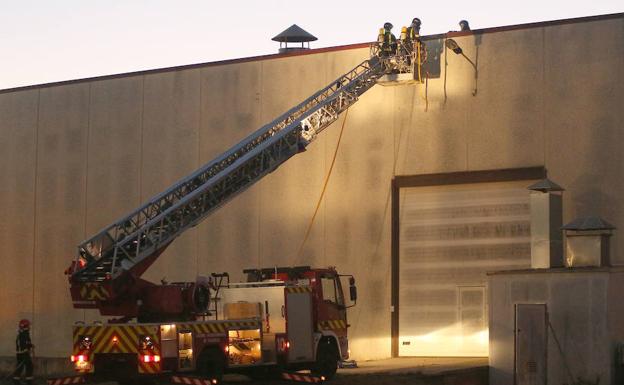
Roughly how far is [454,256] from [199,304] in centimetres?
1135

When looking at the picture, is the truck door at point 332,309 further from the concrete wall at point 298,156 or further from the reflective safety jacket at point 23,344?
the concrete wall at point 298,156

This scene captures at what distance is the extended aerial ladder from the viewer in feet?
70.0

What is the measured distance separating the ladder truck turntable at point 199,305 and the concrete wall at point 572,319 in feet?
11.7

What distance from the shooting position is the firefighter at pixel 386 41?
30.7m

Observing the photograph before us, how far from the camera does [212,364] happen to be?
21.3 meters

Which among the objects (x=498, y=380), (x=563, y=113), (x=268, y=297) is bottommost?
(x=498, y=380)

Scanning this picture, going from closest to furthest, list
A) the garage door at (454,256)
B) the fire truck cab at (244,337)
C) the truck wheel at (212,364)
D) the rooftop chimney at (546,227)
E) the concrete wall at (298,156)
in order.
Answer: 1. the fire truck cab at (244,337)
2. the truck wheel at (212,364)
3. the rooftop chimney at (546,227)
4. the concrete wall at (298,156)
5. the garage door at (454,256)

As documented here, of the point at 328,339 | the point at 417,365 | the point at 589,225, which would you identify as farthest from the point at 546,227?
the point at 328,339

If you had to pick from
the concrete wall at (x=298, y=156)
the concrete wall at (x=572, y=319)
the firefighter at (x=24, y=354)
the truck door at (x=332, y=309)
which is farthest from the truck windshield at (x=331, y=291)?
the concrete wall at (x=298, y=156)

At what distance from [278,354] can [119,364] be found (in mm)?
3772

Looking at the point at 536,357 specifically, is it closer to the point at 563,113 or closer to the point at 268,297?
the point at 268,297

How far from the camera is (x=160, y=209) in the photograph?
2338cm

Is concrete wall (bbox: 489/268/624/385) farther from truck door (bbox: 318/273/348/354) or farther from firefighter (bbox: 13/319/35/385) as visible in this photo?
firefighter (bbox: 13/319/35/385)

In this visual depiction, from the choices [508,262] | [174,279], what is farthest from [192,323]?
[174,279]
